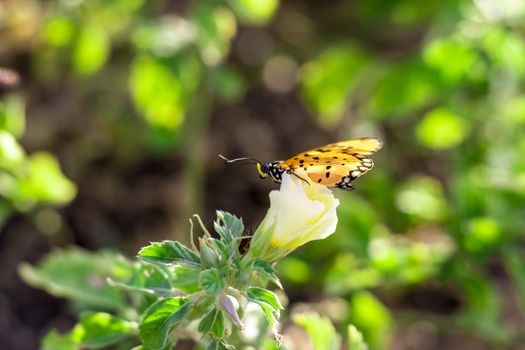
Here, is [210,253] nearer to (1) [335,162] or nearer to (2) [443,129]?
(1) [335,162]

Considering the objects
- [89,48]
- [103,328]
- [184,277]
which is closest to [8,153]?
[103,328]

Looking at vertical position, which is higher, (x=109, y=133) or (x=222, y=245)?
(x=222, y=245)

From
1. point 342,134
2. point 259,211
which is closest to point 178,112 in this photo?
point 259,211

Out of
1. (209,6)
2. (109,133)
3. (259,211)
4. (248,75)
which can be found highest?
(209,6)

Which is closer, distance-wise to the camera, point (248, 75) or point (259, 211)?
point (259, 211)

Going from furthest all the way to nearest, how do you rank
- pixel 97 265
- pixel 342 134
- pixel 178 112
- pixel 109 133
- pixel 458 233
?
pixel 342 134 → pixel 109 133 → pixel 178 112 → pixel 458 233 → pixel 97 265

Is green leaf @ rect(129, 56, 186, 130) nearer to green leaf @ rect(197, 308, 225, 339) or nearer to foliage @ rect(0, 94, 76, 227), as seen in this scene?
foliage @ rect(0, 94, 76, 227)

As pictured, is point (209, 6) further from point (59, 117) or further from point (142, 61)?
point (59, 117)

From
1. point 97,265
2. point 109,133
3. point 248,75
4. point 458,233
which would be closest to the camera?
point 97,265
